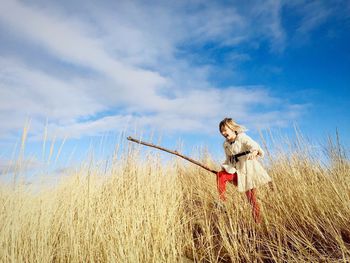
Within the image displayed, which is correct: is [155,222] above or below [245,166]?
below

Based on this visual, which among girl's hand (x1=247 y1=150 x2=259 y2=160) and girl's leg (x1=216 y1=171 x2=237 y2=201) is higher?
girl's hand (x1=247 y1=150 x2=259 y2=160)

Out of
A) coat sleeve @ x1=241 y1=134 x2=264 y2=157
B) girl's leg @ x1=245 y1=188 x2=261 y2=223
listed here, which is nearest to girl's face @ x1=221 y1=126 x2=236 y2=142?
coat sleeve @ x1=241 y1=134 x2=264 y2=157

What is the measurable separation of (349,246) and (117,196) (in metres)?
2.45

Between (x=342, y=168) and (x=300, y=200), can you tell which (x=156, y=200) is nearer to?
(x=300, y=200)

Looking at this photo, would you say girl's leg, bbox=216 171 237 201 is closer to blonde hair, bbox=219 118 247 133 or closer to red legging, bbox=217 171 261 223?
red legging, bbox=217 171 261 223

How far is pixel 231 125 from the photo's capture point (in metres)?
3.96

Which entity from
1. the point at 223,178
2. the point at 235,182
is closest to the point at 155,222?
the point at 223,178

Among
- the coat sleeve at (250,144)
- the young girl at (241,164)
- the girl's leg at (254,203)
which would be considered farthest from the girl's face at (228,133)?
the girl's leg at (254,203)

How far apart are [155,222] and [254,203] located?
1257mm

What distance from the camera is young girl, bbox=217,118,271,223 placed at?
140 inches

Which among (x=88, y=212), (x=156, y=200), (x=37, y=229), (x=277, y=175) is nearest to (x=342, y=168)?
(x=277, y=175)

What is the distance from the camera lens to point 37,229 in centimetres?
295

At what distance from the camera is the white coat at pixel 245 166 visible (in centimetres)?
356

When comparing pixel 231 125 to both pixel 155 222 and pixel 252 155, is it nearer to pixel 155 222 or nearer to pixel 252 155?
pixel 252 155
